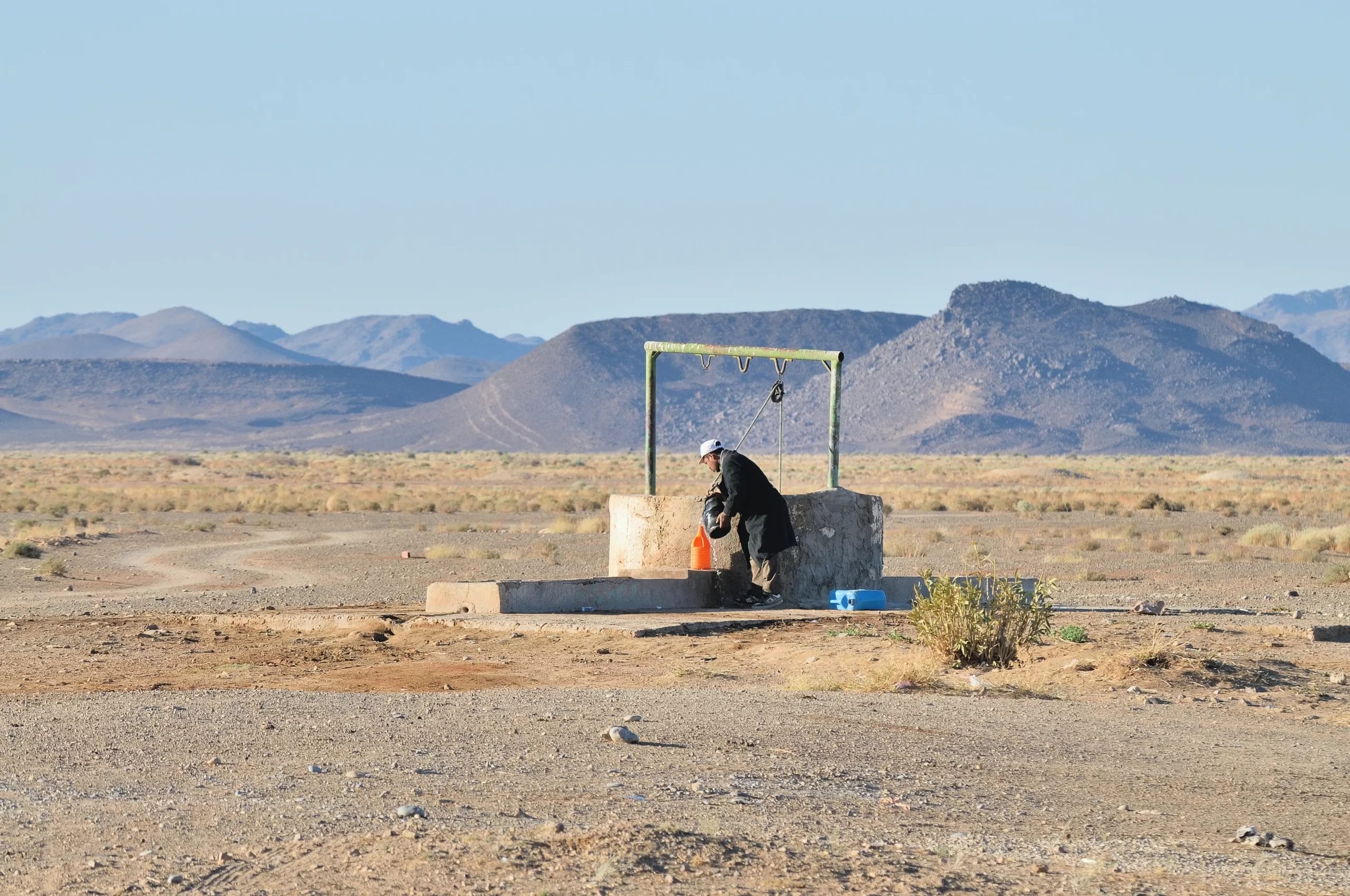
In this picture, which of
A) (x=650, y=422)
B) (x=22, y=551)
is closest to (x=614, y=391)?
(x=22, y=551)

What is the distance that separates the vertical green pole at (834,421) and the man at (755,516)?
138 cm

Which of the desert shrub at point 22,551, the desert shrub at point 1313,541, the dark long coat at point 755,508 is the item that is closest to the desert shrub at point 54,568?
the desert shrub at point 22,551

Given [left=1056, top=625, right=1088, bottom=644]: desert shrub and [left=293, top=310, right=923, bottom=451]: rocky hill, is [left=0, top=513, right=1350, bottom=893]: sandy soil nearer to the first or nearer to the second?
[left=1056, top=625, right=1088, bottom=644]: desert shrub

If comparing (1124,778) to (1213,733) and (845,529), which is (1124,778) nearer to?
(1213,733)

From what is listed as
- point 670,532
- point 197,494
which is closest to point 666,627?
point 670,532

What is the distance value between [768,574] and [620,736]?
8482 millimetres

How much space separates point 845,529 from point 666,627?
3.55m

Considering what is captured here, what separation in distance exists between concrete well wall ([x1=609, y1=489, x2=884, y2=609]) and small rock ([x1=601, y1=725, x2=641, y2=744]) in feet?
27.4

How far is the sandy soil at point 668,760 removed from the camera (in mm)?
6945

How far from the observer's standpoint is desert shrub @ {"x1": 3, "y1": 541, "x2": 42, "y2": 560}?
99.4 feet

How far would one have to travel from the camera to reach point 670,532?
18.8m

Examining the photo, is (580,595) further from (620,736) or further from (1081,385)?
(1081,385)

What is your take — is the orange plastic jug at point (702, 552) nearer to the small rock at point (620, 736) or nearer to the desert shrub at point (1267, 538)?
the small rock at point (620, 736)

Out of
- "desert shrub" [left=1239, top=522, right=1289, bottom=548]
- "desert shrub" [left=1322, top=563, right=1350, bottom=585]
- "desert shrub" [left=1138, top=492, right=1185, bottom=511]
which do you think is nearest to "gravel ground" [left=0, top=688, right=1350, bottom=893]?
"desert shrub" [left=1322, top=563, right=1350, bottom=585]
